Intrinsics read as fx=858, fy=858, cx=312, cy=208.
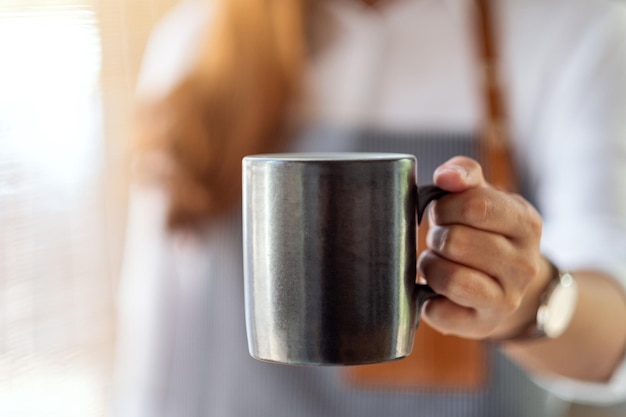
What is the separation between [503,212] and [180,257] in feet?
2.35

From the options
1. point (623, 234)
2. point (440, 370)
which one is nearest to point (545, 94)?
point (623, 234)

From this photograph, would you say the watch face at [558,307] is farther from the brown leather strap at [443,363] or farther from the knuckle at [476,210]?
the brown leather strap at [443,363]

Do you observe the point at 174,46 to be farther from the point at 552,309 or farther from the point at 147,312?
the point at 552,309

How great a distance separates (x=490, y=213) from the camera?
0.56 meters

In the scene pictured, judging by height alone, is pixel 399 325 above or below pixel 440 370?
above

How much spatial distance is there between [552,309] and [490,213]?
0.21 metres

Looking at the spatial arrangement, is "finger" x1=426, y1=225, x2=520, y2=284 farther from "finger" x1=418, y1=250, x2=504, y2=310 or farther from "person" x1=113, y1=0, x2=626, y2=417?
"person" x1=113, y1=0, x2=626, y2=417

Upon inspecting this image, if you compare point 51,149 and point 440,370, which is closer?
point 51,149

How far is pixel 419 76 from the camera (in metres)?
1.17

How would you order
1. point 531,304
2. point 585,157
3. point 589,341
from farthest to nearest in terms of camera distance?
point 585,157 → point 589,341 → point 531,304

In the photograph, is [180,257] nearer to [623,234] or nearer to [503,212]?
[623,234]

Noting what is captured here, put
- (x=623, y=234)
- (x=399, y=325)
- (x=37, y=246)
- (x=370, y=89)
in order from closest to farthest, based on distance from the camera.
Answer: (x=399, y=325)
(x=37, y=246)
(x=623, y=234)
(x=370, y=89)

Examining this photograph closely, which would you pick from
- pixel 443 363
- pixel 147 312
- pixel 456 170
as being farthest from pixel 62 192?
pixel 456 170

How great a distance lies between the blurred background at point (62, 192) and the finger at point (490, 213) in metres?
0.44
